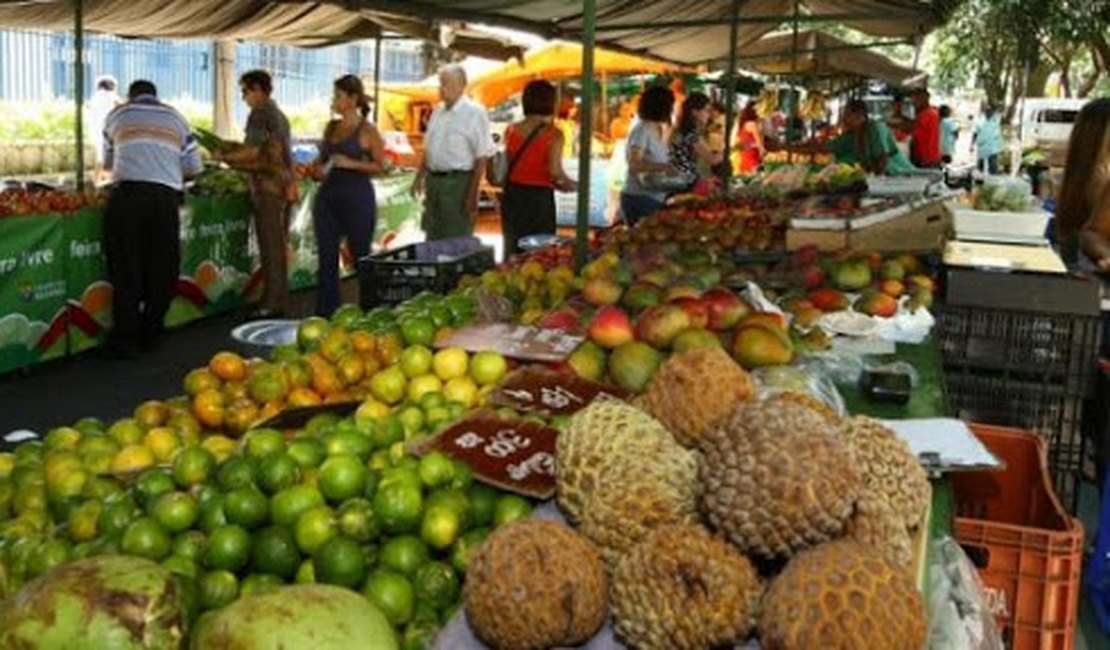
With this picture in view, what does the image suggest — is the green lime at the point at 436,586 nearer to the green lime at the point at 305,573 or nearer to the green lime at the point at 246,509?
the green lime at the point at 305,573

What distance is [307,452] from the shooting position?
8.71 feet

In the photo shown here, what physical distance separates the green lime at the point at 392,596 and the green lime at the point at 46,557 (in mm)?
665

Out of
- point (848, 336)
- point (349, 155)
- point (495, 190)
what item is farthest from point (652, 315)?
point (495, 190)

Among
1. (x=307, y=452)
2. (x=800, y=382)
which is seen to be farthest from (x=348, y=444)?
(x=800, y=382)

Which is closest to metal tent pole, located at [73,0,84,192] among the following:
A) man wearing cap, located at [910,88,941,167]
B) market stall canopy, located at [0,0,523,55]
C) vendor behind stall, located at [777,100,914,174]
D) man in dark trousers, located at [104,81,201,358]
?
man in dark trousers, located at [104,81,201,358]

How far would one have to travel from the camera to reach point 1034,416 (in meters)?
4.38

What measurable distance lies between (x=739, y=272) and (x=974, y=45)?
29.7 m

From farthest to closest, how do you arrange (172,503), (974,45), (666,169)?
(974,45) → (666,169) → (172,503)

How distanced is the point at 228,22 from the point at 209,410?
25.8 feet

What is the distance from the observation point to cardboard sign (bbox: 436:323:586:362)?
3541 millimetres

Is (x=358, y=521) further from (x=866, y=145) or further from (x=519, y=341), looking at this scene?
(x=866, y=145)

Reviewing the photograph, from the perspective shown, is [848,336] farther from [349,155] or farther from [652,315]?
[349,155]

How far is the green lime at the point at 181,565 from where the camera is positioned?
2.21 meters

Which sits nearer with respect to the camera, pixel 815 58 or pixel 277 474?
pixel 277 474
